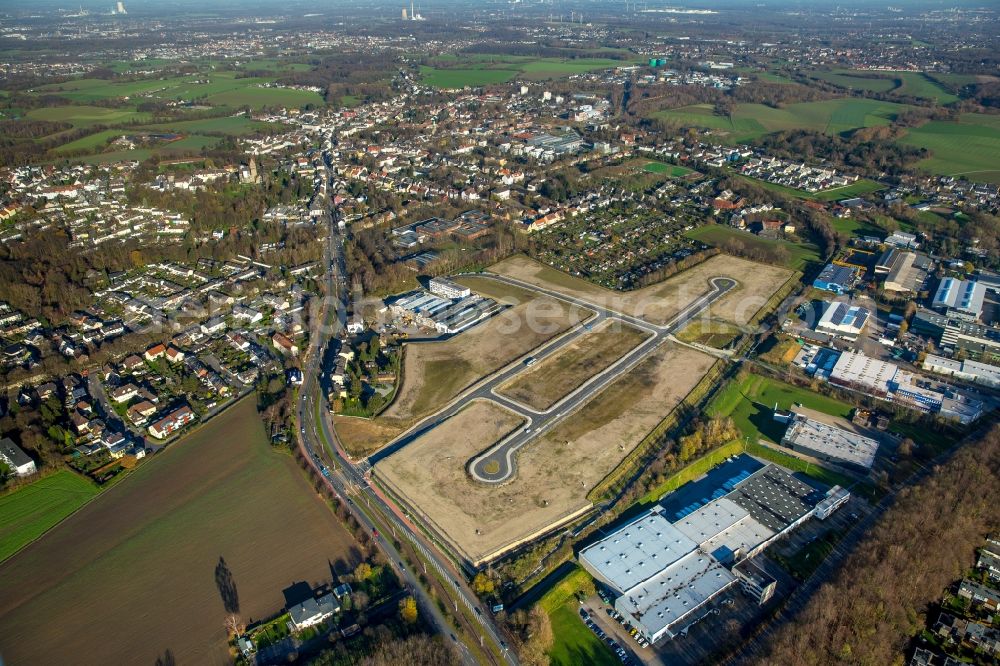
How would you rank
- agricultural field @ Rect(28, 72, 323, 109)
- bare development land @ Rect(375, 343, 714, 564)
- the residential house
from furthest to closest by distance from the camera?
agricultural field @ Rect(28, 72, 323, 109)
the residential house
bare development land @ Rect(375, 343, 714, 564)

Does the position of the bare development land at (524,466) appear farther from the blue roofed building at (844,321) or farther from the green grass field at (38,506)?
the green grass field at (38,506)

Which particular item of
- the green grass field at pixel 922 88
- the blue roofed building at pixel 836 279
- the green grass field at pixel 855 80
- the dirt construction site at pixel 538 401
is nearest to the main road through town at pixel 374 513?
the dirt construction site at pixel 538 401

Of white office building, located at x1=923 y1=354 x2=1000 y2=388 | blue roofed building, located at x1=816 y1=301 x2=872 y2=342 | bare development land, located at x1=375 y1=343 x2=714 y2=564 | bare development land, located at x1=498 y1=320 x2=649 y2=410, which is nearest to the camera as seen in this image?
bare development land, located at x1=375 y1=343 x2=714 y2=564

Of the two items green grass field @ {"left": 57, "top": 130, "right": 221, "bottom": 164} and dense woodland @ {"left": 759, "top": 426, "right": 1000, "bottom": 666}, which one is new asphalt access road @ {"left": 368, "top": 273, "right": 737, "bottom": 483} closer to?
dense woodland @ {"left": 759, "top": 426, "right": 1000, "bottom": 666}

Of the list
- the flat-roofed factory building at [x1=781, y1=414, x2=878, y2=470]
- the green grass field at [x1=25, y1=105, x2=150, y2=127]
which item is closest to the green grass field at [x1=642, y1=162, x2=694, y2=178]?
the flat-roofed factory building at [x1=781, y1=414, x2=878, y2=470]

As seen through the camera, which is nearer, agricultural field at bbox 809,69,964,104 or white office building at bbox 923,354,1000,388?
white office building at bbox 923,354,1000,388

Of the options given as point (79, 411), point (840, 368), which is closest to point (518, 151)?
point (840, 368)
